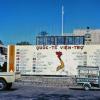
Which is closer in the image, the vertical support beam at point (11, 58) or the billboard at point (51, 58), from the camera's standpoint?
the billboard at point (51, 58)

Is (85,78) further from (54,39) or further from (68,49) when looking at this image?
(54,39)

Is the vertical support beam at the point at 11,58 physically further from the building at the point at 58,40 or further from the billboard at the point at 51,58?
the building at the point at 58,40

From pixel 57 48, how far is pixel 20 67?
4.25 meters

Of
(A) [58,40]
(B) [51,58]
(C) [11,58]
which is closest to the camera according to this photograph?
(B) [51,58]

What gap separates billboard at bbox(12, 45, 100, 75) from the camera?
38.6 m

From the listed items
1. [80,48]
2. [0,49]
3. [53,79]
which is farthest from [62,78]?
[0,49]

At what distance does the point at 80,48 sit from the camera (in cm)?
3847

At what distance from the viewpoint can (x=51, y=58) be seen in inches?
1555

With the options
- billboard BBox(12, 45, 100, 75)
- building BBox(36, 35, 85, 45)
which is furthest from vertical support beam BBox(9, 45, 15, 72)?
building BBox(36, 35, 85, 45)

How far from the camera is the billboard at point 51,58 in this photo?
3856cm

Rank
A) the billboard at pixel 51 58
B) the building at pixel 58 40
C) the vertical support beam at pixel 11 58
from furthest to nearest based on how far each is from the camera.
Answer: the building at pixel 58 40 < the vertical support beam at pixel 11 58 < the billboard at pixel 51 58

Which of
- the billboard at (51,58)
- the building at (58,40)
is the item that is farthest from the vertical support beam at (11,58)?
the building at (58,40)

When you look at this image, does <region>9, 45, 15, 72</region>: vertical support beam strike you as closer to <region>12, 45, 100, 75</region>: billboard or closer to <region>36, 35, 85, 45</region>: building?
<region>12, 45, 100, 75</region>: billboard

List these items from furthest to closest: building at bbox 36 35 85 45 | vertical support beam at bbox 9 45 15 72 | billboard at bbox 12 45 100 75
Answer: building at bbox 36 35 85 45 → vertical support beam at bbox 9 45 15 72 → billboard at bbox 12 45 100 75
